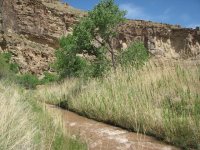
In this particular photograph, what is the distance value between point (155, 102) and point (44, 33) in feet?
151

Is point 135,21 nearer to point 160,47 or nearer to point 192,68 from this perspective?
point 160,47

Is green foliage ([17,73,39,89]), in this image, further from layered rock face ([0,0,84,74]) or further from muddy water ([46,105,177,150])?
muddy water ([46,105,177,150])

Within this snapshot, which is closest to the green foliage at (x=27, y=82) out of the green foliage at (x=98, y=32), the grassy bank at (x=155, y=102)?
the green foliage at (x=98, y=32)

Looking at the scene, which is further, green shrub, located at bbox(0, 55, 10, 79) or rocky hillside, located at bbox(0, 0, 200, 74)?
rocky hillside, located at bbox(0, 0, 200, 74)

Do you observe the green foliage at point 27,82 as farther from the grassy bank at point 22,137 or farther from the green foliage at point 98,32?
the grassy bank at point 22,137

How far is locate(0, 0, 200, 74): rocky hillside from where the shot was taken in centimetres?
4219

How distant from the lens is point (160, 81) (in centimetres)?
755

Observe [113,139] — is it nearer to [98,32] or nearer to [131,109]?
[131,109]

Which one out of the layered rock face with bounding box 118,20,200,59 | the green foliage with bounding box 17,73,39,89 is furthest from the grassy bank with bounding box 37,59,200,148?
the layered rock face with bounding box 118,20,200,59

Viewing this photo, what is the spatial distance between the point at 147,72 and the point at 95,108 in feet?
5.12

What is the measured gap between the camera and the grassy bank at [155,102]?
18.6 ft

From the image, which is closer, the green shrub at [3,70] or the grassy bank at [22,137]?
the grassy bank at [22,137]

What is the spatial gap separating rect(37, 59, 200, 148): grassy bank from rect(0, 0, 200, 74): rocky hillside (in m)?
19.3

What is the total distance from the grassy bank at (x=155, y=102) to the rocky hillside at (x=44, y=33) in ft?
63.3
